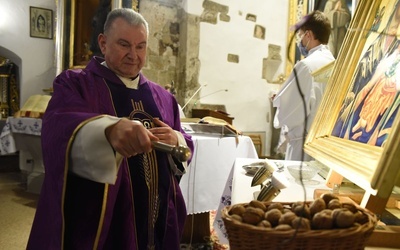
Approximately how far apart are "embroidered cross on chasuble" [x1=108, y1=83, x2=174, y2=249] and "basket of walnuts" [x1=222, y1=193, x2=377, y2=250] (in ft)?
2.99

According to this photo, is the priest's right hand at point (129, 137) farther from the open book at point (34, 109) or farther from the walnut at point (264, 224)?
the open book at point (34, 109)

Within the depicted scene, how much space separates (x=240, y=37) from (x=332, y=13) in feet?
5.59

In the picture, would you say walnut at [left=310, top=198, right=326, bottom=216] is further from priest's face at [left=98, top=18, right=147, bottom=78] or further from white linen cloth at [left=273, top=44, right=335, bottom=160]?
white linen cloth at [left=273, top=44, right=335, bottom=160]

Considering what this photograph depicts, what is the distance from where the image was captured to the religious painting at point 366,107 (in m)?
0.83

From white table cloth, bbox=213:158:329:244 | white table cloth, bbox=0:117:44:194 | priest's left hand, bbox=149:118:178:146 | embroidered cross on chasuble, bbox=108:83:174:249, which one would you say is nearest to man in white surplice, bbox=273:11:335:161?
white table cloth, bbox=213:158:329:244

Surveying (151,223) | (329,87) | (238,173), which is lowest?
(151,223)

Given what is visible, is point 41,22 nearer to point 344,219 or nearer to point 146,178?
point 146,178

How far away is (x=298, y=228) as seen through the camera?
68 cm

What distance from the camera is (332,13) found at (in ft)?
20.2

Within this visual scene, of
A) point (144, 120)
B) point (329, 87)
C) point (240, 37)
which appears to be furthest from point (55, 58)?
point (329, 87)

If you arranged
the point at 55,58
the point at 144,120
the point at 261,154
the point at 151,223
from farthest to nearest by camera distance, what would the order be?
the point at 261,154 < the point at 55,58 < the point at 144,120 < the point at 151,223

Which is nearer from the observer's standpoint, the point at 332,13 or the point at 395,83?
the point at 395,83

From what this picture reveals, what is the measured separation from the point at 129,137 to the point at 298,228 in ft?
2.03

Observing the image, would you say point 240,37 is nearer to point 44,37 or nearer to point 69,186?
point 44,37
